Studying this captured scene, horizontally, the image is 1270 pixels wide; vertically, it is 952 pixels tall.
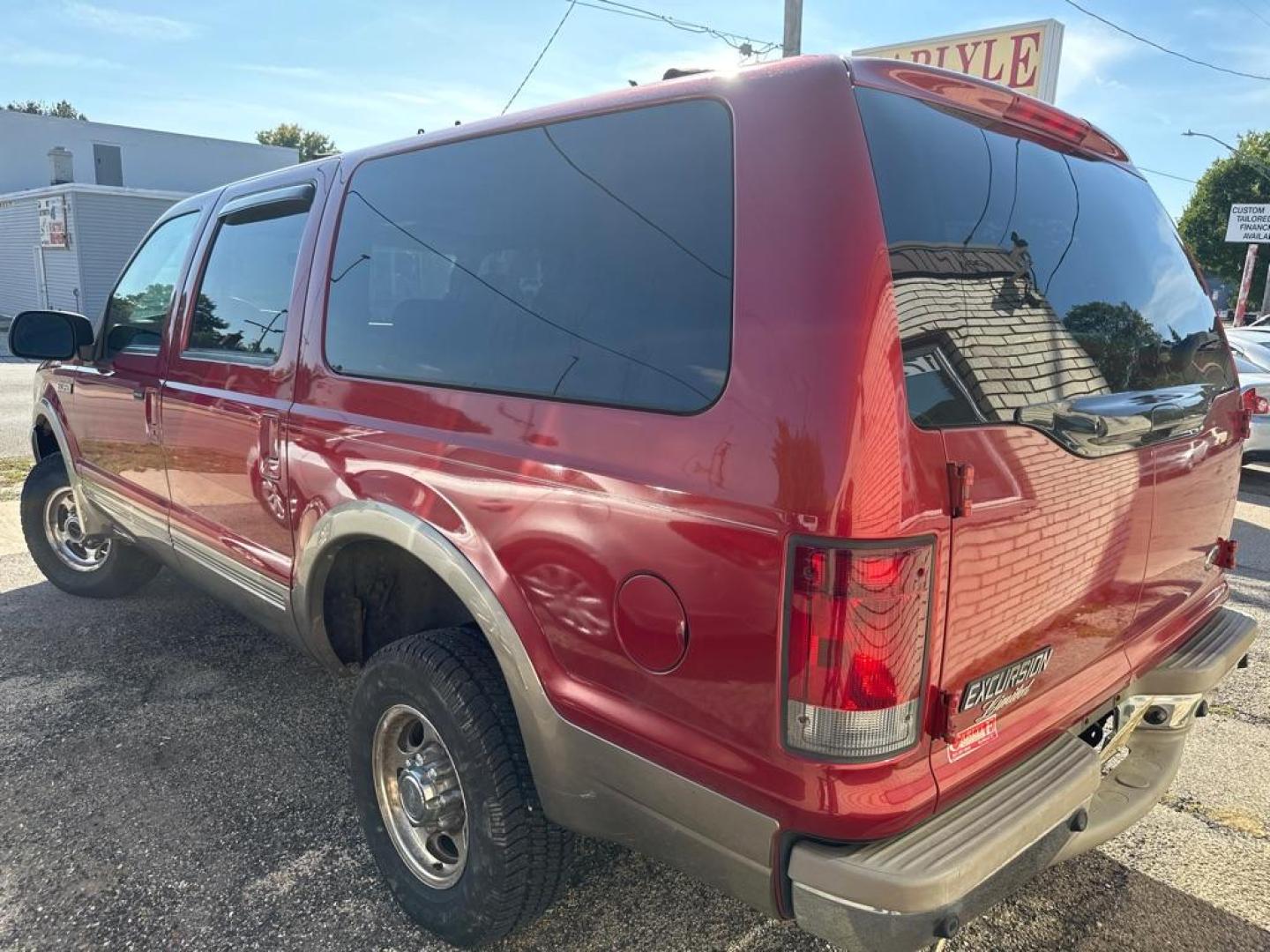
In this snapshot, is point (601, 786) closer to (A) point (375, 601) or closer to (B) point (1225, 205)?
(A) point (375, 601)

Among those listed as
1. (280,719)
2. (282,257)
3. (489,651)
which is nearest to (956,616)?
(489,651)

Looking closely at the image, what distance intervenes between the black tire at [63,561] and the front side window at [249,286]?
1.68 meters

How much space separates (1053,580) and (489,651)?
130 centimetres

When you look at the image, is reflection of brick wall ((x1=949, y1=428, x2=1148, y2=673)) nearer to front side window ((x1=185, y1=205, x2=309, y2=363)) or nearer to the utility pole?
front side window ((x1=185, y1=205, x2=309, y2=363))

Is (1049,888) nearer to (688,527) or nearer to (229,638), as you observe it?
(688,527)

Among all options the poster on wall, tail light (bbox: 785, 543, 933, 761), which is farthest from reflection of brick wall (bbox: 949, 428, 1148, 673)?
the poster on wall

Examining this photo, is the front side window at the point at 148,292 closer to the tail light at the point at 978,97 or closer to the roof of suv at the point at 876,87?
the roof of suv at the point at 876,87

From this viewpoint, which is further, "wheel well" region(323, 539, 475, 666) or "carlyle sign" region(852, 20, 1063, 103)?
"carlyle sign" region(852, 20, 1063, 103)

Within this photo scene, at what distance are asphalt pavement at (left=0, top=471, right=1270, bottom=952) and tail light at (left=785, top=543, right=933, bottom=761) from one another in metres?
0.98

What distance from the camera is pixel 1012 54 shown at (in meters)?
13.8

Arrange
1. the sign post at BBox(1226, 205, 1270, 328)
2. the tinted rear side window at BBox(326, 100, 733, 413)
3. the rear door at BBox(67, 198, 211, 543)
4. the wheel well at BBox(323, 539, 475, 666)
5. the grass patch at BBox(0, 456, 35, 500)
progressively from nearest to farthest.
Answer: the tinted rear side window at BBox(326, 100, 733, 413)
the wheel well at BBox(323, 539, 475, 666)
the rear door at BBox(67, 198, 211, 543)
the grass patch at BBox(0, 456, 35, 500)
the sign post at BBox(1226, 205, 1270, 328)

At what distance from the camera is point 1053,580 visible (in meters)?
1.84

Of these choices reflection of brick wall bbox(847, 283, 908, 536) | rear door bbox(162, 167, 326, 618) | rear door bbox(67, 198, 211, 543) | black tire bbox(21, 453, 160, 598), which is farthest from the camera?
black tire bbox(21, 453, 160, 598)

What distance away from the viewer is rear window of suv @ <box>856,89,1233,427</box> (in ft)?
5.31
